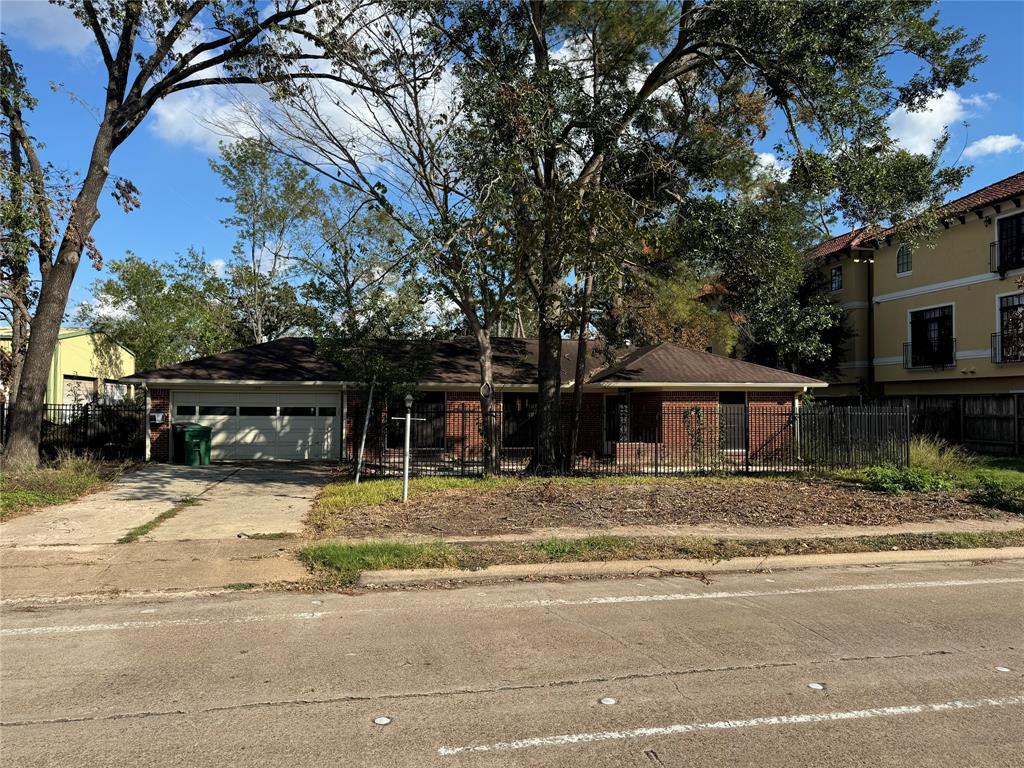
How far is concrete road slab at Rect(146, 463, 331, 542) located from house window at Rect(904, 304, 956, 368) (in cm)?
2441

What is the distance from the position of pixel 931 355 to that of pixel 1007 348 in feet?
11.5

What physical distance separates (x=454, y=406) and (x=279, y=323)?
956 inches

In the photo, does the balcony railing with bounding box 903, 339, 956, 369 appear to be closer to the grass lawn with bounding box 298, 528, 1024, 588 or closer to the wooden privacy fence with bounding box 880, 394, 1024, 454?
the wooden privacy fence with bounding box 880, 394, 1024, 454

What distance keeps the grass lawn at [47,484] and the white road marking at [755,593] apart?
29.7 feet

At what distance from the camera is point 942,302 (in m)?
27.8

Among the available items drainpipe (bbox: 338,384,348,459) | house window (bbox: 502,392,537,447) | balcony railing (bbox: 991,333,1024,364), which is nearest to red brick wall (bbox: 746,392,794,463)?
house window (bbox: 502,392,537,447)

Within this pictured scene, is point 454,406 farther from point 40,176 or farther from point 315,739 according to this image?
point 315,739

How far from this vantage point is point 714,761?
3.53 metres

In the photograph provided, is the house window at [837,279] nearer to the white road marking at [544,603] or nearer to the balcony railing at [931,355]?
the balcony railing at [931,355]

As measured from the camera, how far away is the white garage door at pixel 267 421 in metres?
22.1

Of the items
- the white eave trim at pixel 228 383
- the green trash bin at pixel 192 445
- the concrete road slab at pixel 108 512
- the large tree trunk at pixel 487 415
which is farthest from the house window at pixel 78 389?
the large tree trunk at pixel 487 415

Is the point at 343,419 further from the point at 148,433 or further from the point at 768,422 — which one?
the point at 768,422

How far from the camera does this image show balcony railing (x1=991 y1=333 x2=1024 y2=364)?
24766 millimetres

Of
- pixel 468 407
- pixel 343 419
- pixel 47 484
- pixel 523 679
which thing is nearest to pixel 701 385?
pixel 468 407
